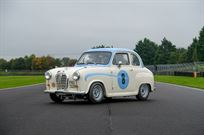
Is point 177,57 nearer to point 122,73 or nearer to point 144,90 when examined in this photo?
point 144,90

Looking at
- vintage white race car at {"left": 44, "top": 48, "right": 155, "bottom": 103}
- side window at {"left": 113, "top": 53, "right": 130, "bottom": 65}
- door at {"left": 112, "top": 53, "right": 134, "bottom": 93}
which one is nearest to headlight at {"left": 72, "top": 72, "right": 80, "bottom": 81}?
vintage white race car at {"left": 44, "top": 48, "right": 155, "bottom": 103}

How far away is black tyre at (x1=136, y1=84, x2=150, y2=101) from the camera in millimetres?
17327

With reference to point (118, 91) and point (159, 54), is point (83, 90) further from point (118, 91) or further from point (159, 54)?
point (159, 54)

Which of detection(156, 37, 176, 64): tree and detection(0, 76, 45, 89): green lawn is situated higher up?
detection(156, 37, 176, 64): tree

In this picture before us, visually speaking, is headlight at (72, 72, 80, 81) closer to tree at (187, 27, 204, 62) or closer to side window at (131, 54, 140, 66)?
side window at (131, 54, 140, 66)

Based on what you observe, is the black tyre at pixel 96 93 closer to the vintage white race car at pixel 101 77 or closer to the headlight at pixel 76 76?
the vintage white race car at pixel 101 77

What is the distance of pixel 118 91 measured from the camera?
1622 centimetres

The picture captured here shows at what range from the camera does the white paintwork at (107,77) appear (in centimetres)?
1488

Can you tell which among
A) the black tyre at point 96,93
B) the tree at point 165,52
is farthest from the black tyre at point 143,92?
the tree at point 165,52

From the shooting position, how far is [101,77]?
50.3 feet

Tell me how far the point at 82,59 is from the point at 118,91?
1.67m

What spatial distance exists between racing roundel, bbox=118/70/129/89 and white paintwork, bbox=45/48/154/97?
0.10m

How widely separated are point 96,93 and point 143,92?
288 cm

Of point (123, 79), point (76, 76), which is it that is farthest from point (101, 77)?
point (123, 79)
